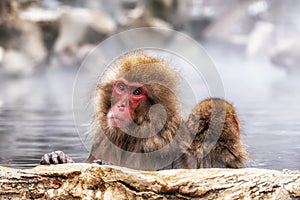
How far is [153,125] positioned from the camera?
12.2 feet

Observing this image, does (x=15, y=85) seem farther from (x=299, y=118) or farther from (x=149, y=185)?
(x=149, y=185)

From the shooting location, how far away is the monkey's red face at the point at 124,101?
144 inches

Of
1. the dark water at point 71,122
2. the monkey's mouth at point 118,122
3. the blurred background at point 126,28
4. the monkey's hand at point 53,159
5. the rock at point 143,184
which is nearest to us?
the rock at point 143,184

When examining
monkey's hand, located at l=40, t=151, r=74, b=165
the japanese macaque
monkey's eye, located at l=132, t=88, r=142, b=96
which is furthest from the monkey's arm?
monkey's hand, located at l=40, t=151, r=74, b=165

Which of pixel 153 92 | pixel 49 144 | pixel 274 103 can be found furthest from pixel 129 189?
pixel 274 103

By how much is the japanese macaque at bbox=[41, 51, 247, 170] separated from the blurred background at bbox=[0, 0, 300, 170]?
20.2 inches

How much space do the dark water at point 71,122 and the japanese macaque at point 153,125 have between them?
0.46m

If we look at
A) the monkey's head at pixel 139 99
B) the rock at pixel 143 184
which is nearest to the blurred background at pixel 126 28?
the monkey's head at pixel 139 99

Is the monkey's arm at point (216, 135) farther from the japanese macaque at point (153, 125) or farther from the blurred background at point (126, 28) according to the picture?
the blurred background at point (126, 28)

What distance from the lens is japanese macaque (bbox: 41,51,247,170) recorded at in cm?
369

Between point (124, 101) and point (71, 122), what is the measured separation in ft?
12.7

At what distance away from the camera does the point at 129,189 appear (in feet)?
10.0

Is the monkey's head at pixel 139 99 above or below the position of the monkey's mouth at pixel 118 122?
above

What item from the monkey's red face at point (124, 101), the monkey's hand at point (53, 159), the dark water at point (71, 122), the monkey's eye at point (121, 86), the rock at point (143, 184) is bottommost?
the rock at point (143, 184)
